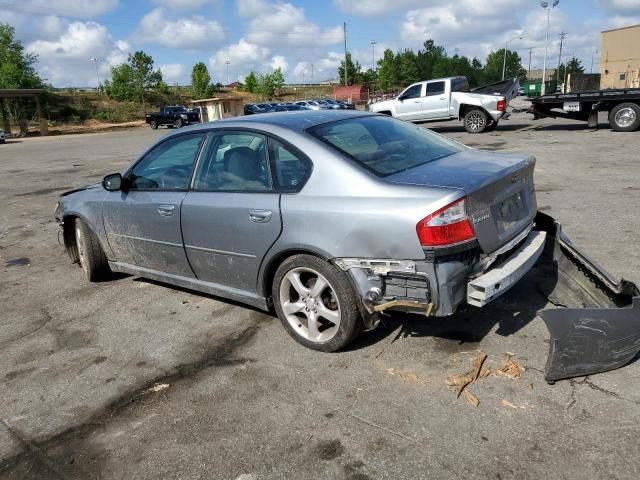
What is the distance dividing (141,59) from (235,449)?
78.6m

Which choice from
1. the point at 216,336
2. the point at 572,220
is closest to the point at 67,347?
the point at 216,336

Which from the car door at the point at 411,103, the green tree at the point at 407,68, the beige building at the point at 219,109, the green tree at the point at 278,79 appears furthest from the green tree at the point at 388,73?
the car door at the point at 411,103

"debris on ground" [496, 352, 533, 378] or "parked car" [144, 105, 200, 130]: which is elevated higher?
"parked car" [144, 105, 200, 130]

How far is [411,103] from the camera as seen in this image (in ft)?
63.5

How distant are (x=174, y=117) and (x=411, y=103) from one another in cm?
2678

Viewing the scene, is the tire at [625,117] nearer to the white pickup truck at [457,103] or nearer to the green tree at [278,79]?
the white pickup truck at [457,103]

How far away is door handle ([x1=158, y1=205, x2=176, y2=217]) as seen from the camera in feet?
13.5

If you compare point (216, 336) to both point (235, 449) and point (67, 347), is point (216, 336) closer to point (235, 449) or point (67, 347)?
point (67, 347)

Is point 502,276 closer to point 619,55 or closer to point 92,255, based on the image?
point 92,255

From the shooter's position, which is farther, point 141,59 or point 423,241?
point 141,59

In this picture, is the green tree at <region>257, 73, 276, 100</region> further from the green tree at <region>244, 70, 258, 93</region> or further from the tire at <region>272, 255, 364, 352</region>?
the tire at <region>272, 255, 364, 352</region>

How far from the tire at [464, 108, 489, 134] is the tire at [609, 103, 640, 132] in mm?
3844

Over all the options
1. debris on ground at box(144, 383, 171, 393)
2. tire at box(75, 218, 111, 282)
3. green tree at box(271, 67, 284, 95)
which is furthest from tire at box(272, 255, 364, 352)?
green tree at box(271, 67, 284, 95)

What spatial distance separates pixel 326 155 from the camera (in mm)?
3367
